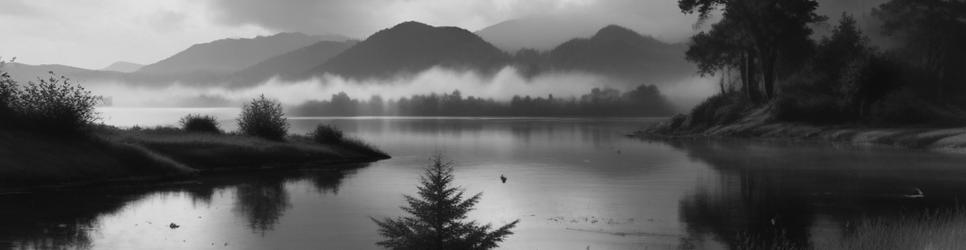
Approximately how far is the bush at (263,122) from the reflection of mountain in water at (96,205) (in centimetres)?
1992

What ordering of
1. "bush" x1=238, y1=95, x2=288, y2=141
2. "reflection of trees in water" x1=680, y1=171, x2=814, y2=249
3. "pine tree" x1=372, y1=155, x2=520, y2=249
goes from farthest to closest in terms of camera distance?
"bush" x1=238, y1=95, x2=288, y2=141, "reflection of trees in water" x1=680, y1=171, x2=814, y2=249, "pine tree" x1=372, y1=155, x2=520, y2=249

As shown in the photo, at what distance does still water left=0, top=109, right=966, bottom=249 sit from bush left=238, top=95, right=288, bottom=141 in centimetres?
1299

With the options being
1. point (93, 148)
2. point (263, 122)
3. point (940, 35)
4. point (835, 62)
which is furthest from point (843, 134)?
point (93, 148)

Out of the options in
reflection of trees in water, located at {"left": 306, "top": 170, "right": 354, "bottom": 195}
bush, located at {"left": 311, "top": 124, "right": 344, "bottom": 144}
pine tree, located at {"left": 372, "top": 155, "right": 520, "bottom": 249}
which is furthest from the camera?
bush, located at {"left": 311, "top": 124, "right": 344, "bottom": 144}

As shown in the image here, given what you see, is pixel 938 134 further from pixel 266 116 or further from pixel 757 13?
pixel 266 116

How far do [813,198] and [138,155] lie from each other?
4410 centimetres

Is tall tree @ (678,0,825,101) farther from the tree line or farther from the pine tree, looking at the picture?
the pine tree

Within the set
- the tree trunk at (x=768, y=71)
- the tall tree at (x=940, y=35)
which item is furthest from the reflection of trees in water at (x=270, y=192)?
the tall tree at (x=940, y=35)

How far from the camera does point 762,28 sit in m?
126

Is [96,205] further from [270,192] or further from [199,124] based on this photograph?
[199,124]

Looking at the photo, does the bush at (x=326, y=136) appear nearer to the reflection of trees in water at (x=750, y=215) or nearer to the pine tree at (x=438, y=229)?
the reflection of trees in water at (x=750, y=215)

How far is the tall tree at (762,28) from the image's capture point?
410 feet

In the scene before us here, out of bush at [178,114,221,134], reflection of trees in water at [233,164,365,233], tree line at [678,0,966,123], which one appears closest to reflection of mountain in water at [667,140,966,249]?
reflection of trees in water at [233,164,365,233]

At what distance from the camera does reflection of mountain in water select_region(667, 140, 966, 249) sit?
32.9 meters
